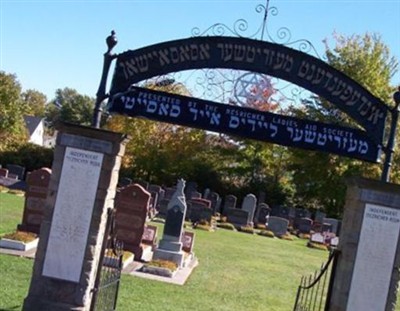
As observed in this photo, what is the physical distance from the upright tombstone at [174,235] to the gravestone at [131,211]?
0.70 metres

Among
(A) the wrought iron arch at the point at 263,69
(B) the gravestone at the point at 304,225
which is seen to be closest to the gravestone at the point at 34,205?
(A) the wrought iron arch at the point at 263,69

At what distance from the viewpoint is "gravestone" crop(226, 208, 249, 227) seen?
2936cm

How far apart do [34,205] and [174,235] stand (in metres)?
3.99

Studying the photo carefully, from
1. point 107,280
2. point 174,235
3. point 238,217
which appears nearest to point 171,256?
point 174,235

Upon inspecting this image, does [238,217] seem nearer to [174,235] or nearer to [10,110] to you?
[174,235]

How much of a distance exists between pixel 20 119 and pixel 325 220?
1137 inches

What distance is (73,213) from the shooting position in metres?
7.88

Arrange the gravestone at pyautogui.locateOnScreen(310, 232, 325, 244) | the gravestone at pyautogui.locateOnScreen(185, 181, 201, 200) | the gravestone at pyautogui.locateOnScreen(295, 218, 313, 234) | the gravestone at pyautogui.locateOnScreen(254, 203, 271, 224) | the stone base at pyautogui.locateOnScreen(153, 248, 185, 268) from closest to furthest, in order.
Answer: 1. the stone base at pyautogui.locateOnScreen(153, 248, 185, 268)
2. the gravestone at pyautogui.locateOnScreen(310, 232, 325, 244)
3. the gravestone at pyautogui.locateOnScreen(295, 218, 313, 234)
4. the gravestone at pyautogui.locateOnScreen(254, 203, 271, 224)
5. the gravestone at pyautogui.locateOnScreen(185, 181, 201, 200)

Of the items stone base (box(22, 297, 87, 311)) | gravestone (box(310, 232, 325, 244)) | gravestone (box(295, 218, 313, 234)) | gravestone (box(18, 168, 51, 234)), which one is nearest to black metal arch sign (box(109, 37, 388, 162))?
stone base (box(22, 297, 87, 311))

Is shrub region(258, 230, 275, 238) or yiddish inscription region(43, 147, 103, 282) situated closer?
yiddish inscription region(43, 147, 103, 282)

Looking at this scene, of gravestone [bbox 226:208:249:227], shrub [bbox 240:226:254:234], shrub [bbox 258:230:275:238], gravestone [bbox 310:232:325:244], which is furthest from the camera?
gravestone [bbox 226:208:249:227]

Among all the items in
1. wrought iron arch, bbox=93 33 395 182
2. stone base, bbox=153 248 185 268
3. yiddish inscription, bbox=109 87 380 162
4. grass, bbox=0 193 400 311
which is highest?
wrought iron arch, bbox=93 33 395 182

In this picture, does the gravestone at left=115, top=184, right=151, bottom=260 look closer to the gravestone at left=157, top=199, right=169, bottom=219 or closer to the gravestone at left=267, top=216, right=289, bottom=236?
the gravestone at left=157, top=199, right=169, bottom=219

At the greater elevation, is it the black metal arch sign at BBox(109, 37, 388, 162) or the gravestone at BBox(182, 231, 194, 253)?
the black metal arch sign at BBox(109, 37, 388, 162)
